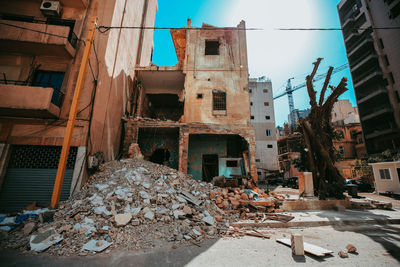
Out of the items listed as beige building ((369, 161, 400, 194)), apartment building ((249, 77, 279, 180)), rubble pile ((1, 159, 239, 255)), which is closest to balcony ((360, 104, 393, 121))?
apartment building ((249, 77, 279, 180))

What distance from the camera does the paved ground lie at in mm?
3238

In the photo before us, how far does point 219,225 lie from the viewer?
530 cm

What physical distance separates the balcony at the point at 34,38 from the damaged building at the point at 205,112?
5.23m

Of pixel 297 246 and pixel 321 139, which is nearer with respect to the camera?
pixel 297 246

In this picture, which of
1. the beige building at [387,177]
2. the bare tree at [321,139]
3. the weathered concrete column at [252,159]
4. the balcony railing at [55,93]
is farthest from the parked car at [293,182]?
the balcony railing at [55,93]

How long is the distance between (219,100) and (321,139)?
701 centimetres

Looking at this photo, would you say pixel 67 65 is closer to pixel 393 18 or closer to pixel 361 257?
pixel 361 257

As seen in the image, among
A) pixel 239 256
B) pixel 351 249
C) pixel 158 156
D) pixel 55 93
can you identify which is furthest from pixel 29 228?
pixel 158 156

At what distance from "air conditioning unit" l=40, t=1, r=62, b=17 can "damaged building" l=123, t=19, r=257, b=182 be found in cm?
564

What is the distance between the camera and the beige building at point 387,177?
1334 centimetres

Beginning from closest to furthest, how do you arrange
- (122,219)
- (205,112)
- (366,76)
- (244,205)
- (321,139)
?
(122,219)
(244,205)
(321,139)
(205,112)
(366,76)

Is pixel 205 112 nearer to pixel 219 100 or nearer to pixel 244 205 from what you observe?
pixel 219 100

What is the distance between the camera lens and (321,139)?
1027 cm

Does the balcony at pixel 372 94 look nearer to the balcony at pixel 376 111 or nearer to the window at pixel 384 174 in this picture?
the balcony at pixel 376 111
